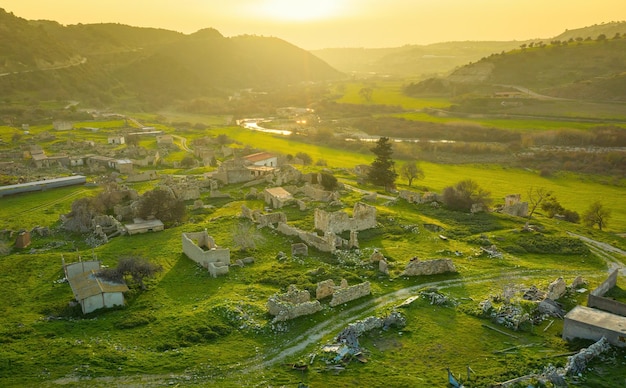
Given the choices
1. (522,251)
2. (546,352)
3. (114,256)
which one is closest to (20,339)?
(114,256)

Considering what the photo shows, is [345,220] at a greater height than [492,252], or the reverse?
[345,220]

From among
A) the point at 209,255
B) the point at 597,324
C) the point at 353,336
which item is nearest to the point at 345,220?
the point at 209,255

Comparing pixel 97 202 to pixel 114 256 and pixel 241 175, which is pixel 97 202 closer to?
pixel 114 256

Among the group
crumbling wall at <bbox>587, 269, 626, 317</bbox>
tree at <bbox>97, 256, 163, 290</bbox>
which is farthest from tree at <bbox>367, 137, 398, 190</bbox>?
tree at <bbox>97, 256, 163, 290</bbox>

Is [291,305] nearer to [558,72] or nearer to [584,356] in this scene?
[584,356]

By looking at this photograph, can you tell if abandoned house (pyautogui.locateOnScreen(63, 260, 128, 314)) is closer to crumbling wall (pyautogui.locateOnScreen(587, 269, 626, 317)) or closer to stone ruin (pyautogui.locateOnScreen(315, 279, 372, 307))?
stone ruin (pyautogui.locateOnScreen(315, 279, 372, 307))
